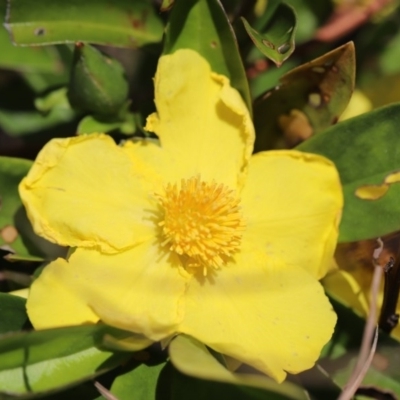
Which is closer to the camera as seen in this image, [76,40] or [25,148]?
[76,40]

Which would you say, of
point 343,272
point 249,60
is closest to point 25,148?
point 249,60

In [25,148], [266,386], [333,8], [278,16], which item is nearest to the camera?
[266,386]

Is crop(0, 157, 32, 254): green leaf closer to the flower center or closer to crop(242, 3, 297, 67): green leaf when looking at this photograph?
the flower center

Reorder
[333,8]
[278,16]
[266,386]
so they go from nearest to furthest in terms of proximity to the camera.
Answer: [266,386], [278,16], [333,8]

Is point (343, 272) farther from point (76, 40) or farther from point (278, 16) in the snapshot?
point (76, 40)

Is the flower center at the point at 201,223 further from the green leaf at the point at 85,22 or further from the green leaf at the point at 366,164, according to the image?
the green leaf at the point at 85,22

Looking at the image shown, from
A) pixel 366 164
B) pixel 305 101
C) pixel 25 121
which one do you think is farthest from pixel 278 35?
pixel 25 121

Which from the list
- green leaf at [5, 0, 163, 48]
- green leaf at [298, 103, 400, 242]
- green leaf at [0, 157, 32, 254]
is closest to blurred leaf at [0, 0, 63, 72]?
green leaf at [5, 0, 163, 48]

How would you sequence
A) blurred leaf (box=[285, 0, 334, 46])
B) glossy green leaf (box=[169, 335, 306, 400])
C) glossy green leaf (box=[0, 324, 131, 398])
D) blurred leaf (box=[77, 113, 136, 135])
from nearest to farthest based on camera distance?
glossy green leaf (box=[169, 335, 306, 400]) → glossy green leaf (box=[0, 324, 131, 398]) → blurred leaf (box=[77, 113, 136, 135]) → blurred leaf (box=[285, 0, 334, 46])

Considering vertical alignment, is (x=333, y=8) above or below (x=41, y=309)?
above
